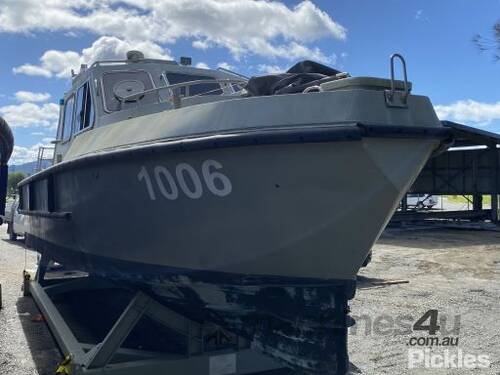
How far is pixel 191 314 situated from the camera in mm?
3957

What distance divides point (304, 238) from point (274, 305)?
52 centimetres

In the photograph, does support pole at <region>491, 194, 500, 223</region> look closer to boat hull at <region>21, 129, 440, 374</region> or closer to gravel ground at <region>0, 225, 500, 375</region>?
gravel ground at <region>0, 225, 500, 375</region>

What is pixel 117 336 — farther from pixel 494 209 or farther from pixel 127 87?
pixel 494 209

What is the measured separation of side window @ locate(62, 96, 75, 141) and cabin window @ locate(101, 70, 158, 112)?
38.5 inches

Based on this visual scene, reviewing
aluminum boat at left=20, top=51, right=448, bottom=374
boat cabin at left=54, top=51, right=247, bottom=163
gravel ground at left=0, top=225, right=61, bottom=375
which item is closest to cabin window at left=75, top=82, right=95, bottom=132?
boat cabin at left=54, top=51, right=247, bottom=163

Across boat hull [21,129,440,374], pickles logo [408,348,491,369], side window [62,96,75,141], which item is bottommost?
pickles logo [408,348,491,369]

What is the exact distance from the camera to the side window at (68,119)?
250 inches

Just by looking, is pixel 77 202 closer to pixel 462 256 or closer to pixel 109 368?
pixel 109 368

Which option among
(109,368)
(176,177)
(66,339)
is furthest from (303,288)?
(66,339)

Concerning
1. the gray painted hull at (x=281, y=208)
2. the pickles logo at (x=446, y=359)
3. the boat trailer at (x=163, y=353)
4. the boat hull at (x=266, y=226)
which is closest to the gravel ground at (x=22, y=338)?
the boat trailer at (x=163, y=353)

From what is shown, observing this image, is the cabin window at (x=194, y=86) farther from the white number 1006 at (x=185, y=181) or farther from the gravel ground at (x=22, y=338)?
the gravel ground at (x=22, y=338)

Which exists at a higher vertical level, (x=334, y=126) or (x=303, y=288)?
(x=334, y=126)

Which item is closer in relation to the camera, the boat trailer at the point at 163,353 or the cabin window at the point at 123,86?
the boat trailer at the point at 163,353

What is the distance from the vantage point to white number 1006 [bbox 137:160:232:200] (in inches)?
138
